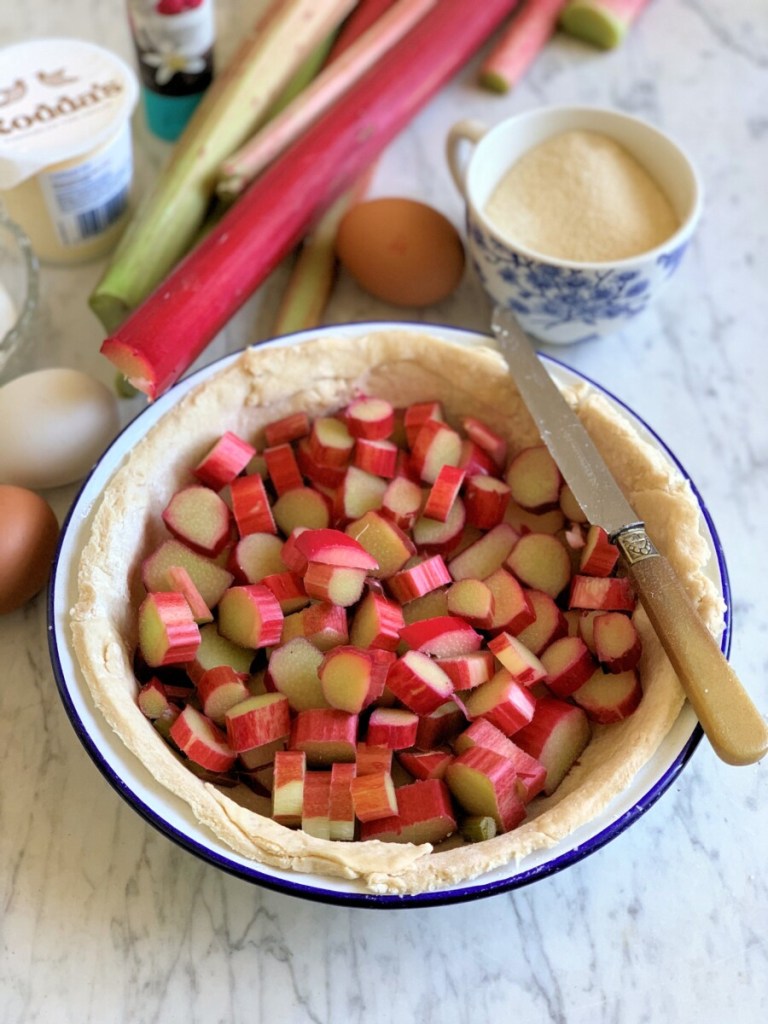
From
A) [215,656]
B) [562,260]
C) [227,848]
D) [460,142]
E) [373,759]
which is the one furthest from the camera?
[460,142]

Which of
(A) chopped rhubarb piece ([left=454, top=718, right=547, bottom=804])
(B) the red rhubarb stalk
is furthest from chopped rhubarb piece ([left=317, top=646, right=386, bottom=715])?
(B) the red rhubarb stalk

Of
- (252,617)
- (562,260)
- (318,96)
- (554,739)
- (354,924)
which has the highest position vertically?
(318,96)

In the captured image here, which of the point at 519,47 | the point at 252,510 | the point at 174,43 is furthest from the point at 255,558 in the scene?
the point at 519,47

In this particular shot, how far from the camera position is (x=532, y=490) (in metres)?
1.42

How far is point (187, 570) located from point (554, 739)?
19.8 inches

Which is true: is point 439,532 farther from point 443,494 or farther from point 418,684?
point 418,684

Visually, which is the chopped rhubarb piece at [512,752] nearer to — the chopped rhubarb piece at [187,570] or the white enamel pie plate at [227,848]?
the white enamel pie plate at [227,848]

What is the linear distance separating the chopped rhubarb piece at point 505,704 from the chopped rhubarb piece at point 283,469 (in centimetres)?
41

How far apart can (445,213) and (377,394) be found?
61cm

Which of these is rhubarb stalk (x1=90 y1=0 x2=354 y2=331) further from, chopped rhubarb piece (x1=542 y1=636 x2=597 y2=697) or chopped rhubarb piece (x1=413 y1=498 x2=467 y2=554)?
chopped rhubarb piece (x1=542 y1=636 x2=597 y2=697)

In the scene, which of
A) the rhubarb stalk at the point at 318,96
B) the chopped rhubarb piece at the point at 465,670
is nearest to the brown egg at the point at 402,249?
the rhubarb stalk at the point at 318,96

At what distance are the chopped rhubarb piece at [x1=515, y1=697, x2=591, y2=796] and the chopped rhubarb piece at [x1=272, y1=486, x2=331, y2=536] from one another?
391 mm

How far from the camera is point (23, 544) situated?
4.51ft

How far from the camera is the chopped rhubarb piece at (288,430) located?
148cm
